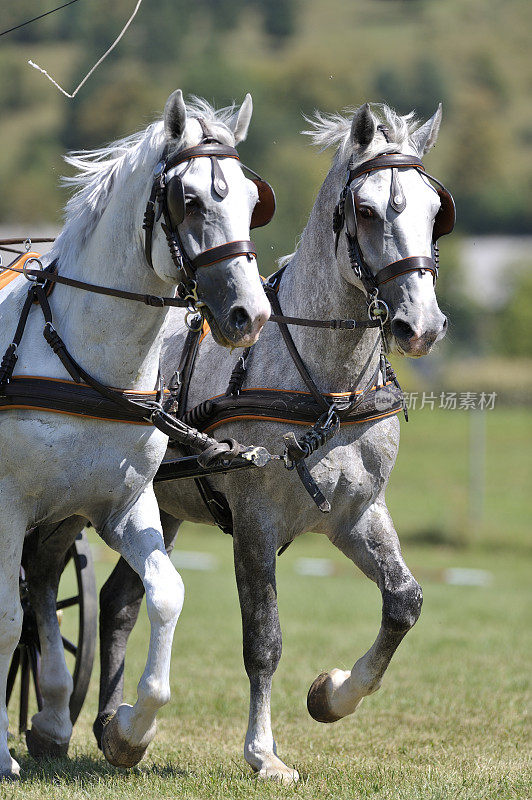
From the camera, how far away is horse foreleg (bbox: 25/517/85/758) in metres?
4.71

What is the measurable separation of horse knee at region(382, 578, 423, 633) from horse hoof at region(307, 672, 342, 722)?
40 centimetres

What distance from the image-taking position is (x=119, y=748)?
13.9 ft

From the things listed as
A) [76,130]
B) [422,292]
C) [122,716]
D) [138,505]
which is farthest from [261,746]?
[76,130]

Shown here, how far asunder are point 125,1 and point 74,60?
11.2 meters

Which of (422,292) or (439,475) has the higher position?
(439,475)

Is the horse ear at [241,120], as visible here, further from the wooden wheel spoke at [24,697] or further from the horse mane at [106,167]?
the wooden wheel spoke at [24,697]

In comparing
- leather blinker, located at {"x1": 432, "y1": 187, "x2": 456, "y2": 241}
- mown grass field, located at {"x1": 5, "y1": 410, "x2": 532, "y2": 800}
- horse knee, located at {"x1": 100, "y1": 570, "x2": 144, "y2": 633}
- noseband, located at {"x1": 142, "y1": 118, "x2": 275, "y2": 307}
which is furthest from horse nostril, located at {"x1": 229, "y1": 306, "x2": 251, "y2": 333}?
horse knee, located at {"x1": 100, "y1": 570, "x2": 144, "y2": 633}

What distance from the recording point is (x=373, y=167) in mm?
4453

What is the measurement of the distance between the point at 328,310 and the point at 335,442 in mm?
542

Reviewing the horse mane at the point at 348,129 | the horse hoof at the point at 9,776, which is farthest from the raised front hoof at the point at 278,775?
the horse mane at the point at 348,129

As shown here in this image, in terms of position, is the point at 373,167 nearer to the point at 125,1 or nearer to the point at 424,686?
the point at 424,686

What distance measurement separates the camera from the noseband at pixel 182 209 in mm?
3773

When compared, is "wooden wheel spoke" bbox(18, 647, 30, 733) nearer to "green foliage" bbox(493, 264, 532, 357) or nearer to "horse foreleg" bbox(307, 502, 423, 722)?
"horse foreleg" bbox(307, 502, 423, 722)

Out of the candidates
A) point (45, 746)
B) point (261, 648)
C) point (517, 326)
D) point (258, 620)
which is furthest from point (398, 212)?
point (517, 326)
